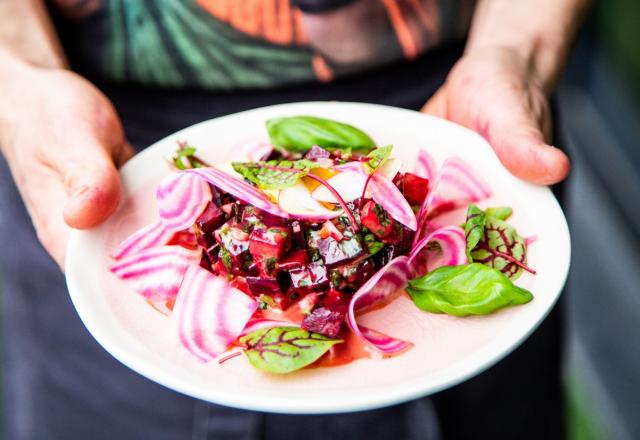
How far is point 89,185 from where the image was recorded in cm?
121

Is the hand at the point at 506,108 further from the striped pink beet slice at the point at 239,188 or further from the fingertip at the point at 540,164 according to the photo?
the striped pink beet slice at the point at 239,188

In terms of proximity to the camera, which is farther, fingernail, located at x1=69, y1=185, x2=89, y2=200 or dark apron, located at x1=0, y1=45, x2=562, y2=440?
dark apron, located at x1=0, y1=45, x2=562, y2=440

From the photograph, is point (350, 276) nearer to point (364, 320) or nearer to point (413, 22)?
point (364, 320)

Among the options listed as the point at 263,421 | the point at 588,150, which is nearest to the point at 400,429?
the point at 263,421

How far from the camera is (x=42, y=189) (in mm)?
1401

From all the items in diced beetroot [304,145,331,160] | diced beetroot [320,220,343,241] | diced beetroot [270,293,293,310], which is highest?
diced beetroot [304,145,331,160]

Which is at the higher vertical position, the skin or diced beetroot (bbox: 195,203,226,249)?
the skin

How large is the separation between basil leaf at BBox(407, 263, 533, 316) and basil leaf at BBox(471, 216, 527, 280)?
7 cm

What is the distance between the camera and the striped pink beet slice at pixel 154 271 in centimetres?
114

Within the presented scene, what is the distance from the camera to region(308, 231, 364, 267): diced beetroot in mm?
1133

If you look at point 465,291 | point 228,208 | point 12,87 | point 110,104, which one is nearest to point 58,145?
point 110,104

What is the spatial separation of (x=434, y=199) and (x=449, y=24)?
18.1 inches

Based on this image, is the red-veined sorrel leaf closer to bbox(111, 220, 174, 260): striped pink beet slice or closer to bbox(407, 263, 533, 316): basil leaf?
bbox(407, 263, 533, 316): basil leaf

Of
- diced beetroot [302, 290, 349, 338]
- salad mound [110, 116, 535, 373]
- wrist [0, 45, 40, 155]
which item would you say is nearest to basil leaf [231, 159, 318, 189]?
salad mound [110, 116, 535, 373]
